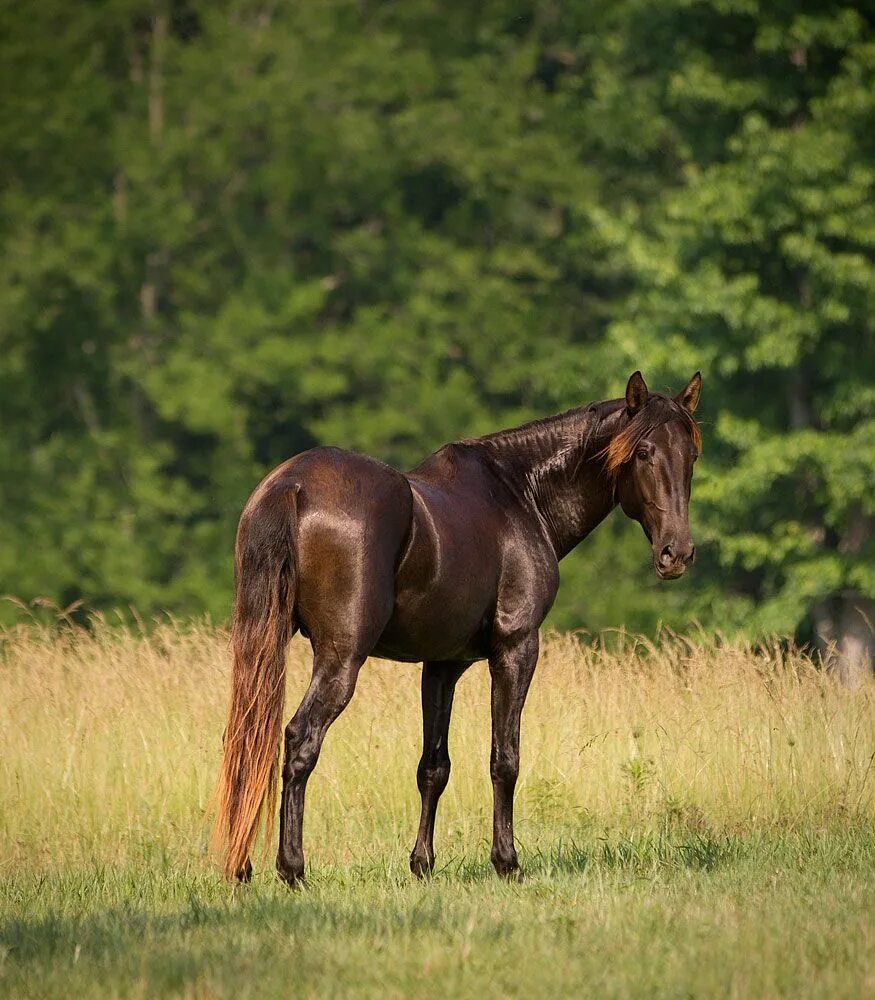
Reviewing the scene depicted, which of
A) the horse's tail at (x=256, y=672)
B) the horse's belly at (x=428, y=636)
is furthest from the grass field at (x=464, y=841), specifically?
the horse's belly at (x=428, y=636)

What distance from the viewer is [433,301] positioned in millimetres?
29375

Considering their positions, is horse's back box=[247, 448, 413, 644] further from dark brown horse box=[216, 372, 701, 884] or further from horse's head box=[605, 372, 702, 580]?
horse's head box=[605, 372, 702, 580]

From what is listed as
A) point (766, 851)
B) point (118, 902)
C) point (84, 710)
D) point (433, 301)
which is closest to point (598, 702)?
point (766, 851)

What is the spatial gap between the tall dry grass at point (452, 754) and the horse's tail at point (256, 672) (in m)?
1.71

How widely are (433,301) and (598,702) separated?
19519 millimetres

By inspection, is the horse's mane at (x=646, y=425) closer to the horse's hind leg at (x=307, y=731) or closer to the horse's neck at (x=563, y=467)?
the horse's neck at (x=563, y=467)

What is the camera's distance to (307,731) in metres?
6.90

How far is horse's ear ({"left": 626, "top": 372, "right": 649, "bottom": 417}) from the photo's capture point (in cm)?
772

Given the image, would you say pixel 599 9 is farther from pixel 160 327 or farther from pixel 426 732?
pixel 426 732

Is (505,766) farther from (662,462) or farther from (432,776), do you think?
(662,462)

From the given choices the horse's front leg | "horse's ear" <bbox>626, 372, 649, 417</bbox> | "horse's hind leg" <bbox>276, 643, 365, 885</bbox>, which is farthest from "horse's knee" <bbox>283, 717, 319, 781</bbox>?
"horse's ear" <bbox>626, 372, 649, 417</bbox>

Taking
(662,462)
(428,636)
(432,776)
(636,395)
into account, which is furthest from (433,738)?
(636,395)

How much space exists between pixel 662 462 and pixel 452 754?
2.98 m

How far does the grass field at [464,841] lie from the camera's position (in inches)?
213
